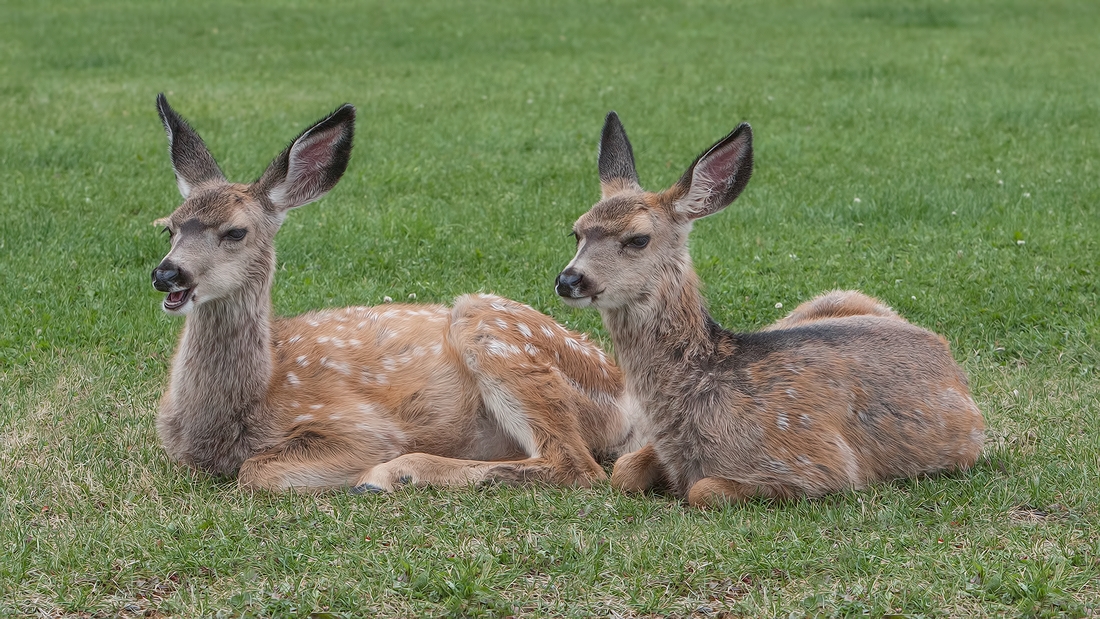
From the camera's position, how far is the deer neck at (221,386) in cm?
560

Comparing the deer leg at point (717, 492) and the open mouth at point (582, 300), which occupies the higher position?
the open mouth at point (582, 300)

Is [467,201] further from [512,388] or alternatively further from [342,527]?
[342,527]

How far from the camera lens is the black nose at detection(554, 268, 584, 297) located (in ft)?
16.6

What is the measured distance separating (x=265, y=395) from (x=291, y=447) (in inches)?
10.6

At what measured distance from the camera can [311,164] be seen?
592 centimetres

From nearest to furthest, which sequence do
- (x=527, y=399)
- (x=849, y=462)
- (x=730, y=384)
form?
(x=849, y=462), (x=730, y=384), (x=527, y=399)

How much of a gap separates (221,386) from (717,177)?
2.25 m

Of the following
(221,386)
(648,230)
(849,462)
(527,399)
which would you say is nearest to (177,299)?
(221,386)

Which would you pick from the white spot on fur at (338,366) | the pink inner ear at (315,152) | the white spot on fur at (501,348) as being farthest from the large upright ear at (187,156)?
the white spot on fur at (501,348)

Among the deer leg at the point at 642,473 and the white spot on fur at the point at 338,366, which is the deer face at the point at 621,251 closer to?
the deer leg at the point at 642,473

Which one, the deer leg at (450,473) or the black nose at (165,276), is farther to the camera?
the deer leg at (450,473)

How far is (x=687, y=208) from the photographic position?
17.9 feet

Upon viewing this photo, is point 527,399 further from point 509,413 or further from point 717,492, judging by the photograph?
point 717,492

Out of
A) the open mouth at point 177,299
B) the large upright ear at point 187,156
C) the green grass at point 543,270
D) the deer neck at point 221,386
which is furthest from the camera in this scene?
the large upright ear at point 187,156
